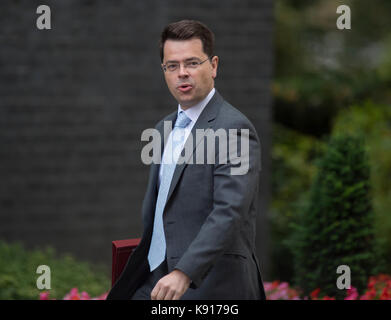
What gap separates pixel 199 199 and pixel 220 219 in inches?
8.3

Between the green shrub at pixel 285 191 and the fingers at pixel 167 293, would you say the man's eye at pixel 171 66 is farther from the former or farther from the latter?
the green shrub at pixel 285 191

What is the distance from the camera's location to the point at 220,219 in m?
2.55

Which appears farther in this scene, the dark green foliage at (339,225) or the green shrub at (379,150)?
the green shrub at (379,150)

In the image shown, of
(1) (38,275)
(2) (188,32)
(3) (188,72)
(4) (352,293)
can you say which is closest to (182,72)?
(3) (188,72)

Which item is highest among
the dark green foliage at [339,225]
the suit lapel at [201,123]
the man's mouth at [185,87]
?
the man's mouth at [185,87]

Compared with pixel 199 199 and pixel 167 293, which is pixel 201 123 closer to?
pixel 199 199

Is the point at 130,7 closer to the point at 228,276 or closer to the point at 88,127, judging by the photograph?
the point at 88,127

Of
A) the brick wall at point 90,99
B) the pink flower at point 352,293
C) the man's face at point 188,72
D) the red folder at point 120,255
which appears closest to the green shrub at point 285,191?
the brick wall at point 90,99

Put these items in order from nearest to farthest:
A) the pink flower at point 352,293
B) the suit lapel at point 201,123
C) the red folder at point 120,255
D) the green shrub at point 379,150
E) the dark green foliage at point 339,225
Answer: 1. the suit lapel at point 201,123
2. the red folder at point 120,255
3. the pink flower at point 352,293
4. the dark green foliage at point 339,225
5. the green shrub at point 379,150

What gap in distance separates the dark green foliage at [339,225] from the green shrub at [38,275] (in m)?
2.02

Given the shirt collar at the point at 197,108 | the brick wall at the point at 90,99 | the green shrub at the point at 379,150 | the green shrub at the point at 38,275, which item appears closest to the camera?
the shirt collar at the point at 197,108

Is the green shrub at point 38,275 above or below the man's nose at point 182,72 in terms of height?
below

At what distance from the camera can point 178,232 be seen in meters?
2.77

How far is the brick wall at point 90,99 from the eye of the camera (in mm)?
6727
